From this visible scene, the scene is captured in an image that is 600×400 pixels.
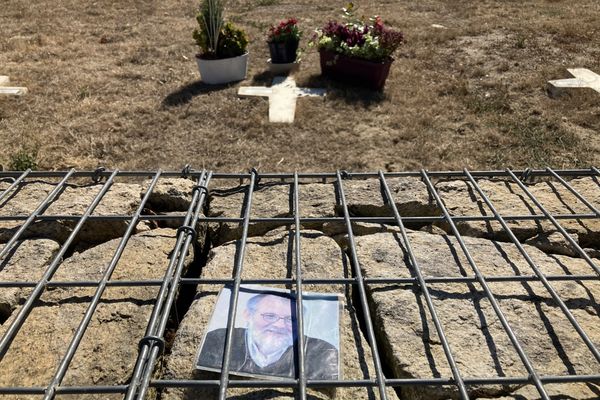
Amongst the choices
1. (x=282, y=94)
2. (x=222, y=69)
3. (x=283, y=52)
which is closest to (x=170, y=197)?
(x=282, y=94)

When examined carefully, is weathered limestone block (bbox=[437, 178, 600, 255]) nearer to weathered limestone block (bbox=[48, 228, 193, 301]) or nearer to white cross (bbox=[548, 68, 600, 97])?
weathered limestone block (bbox=[48, 228, 193, 301])

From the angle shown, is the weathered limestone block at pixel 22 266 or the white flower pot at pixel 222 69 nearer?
the weathered limestone block at pixel 22 266

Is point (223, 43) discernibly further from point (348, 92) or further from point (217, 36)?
point (348, 92)

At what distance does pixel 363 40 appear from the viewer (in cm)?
665

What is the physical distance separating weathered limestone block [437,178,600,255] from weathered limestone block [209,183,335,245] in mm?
677

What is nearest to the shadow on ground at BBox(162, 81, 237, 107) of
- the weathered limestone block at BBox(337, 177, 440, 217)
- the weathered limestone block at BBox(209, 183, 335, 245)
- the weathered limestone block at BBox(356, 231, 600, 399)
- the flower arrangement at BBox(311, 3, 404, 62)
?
the flower arrangement at BBox(311, 3, 404, 62)

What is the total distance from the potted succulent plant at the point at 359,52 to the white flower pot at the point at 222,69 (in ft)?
3.74

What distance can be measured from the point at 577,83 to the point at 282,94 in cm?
383

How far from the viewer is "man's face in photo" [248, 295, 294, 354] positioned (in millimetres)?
1720

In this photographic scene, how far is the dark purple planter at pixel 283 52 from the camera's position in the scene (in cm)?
712

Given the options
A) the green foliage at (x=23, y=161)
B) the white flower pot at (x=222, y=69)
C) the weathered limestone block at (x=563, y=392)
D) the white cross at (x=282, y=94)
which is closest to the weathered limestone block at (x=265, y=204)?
the weathered limestone block at (x=563, y=392)

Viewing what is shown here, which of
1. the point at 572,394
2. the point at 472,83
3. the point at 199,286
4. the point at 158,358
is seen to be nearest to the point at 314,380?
the point at 158,358

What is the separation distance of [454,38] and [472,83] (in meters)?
2.27

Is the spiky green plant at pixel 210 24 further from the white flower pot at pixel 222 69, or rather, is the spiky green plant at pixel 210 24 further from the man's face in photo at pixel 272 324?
the man's face in photo at pixel 272 324
